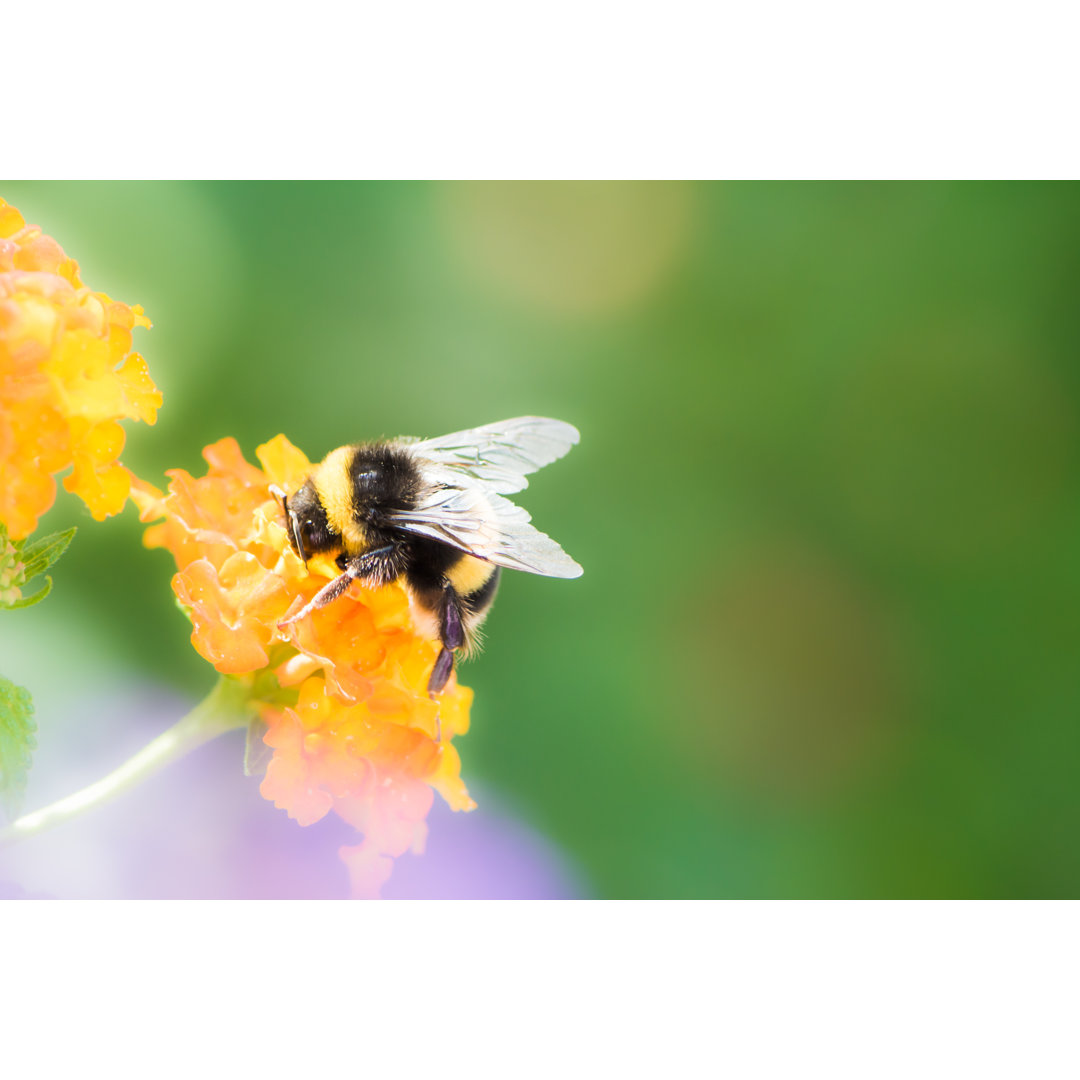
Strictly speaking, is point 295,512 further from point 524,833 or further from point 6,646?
point 524,833

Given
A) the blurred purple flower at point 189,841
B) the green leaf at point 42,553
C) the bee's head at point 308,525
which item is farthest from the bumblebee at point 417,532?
the blurred purple flower at point 189,841

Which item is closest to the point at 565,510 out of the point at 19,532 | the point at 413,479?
the point at 413,479

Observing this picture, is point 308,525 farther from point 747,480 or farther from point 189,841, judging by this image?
point 747,480

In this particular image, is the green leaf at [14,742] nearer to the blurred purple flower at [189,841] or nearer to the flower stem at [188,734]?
the flower stem at [188,734]

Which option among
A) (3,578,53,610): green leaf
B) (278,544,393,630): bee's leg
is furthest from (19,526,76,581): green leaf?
(278,544,393,630): bee's leg

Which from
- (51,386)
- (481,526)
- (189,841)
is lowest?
(189,841)

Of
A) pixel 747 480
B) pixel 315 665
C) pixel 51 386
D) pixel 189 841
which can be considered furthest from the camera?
pixel 747 480

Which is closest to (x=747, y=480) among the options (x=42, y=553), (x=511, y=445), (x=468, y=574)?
(x=511, y=445)
